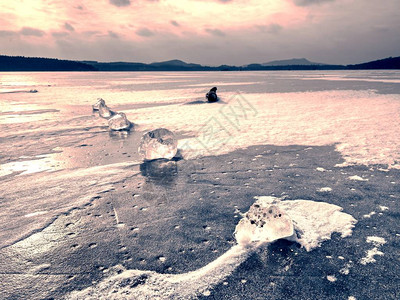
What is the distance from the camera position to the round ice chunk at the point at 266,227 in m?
2.03

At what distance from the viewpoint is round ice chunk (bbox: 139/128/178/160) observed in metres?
4.06

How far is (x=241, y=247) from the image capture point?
1.97 metres

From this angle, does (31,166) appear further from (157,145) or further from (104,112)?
(104,112)

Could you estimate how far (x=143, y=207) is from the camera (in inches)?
103

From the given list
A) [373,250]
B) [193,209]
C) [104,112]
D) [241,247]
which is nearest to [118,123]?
[104,112]

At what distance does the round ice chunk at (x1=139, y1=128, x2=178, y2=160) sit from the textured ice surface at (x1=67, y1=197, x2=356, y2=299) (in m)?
1.90

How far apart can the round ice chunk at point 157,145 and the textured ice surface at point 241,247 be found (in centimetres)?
190

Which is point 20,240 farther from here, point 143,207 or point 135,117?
point 135,117

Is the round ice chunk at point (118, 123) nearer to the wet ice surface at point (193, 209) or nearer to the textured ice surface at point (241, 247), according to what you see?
the wet ice surface at point (193, 209)

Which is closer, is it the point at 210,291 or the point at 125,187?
the point at 210,291

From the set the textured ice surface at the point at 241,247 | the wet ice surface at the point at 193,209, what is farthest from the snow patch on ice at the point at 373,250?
the textured ice surface at the point at 241,247

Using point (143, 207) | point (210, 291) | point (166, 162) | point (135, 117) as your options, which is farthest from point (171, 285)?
point (135, 117)

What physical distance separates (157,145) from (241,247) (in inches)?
97.1

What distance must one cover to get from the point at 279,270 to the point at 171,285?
717mm
